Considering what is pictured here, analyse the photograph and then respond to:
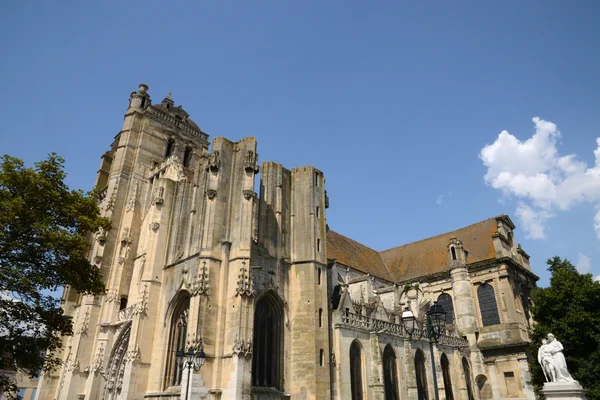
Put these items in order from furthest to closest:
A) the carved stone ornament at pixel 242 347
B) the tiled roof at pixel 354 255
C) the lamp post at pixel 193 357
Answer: the tiled roof at pixel 354 255
the carved stone ornament at pixel 242 347
the lamp post at pixel 193 357

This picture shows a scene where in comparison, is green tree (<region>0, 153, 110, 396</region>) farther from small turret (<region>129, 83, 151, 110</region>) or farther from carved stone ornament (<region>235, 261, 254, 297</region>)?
small turret (<region>129, 83, 151, 110</region>)

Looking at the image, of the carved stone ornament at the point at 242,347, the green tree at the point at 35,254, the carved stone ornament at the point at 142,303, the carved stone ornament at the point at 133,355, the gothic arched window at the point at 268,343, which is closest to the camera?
the green tree at the point at 35,254

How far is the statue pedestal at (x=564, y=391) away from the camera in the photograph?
1326 cm

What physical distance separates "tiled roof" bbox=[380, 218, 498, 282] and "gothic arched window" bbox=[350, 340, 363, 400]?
56.1ft

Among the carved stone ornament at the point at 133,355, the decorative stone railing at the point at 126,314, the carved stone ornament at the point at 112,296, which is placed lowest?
the carved stone ornament at the point at 133,355

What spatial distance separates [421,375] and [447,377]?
3.47m

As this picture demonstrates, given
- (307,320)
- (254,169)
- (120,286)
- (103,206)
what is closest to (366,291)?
(307,320)

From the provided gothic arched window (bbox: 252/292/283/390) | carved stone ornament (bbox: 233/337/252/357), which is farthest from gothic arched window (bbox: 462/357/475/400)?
carved stone ornament (bbox: 233/337/252/357)

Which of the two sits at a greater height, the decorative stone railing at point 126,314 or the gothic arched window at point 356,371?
the decorative stone railing at point 126,314

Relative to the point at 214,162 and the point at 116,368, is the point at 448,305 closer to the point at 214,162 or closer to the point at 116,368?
the point at 214,162

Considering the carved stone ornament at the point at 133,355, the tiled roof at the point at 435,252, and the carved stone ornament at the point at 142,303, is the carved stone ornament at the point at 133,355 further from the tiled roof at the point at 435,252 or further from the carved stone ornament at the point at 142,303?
the tiled roof at the point at 435,252

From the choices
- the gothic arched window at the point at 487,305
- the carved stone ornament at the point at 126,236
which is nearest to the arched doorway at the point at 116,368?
the carved stone ornament at the point at 126,236

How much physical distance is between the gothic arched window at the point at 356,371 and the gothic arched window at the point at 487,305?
1579 centimetres

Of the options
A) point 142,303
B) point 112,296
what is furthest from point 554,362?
point 112,296
